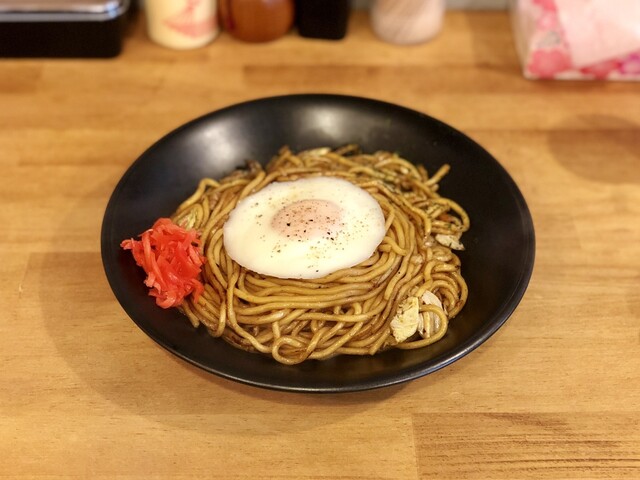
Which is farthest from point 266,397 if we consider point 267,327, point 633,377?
point 633,377

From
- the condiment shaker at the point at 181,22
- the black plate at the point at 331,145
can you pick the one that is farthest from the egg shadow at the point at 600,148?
the condiment shaker at the point at 181,22

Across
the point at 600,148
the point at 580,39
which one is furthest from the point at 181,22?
the point at 600,148

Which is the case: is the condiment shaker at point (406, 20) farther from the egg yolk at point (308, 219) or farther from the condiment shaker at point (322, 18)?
the egg yolk at point (308, 219)

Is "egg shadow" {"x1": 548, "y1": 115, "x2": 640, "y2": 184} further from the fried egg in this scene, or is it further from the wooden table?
the fried egg

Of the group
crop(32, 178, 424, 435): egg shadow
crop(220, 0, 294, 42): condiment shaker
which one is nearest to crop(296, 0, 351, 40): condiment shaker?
crop(220, 0, 294, 42): condiment shaker

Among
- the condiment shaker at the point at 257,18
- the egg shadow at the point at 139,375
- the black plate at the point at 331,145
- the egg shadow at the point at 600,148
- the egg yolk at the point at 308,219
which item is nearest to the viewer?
the black plate at the point at 331,145

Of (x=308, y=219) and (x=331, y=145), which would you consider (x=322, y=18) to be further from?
(x=308, y=219)

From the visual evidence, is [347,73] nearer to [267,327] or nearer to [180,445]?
[267,327]
